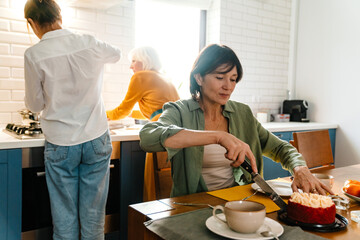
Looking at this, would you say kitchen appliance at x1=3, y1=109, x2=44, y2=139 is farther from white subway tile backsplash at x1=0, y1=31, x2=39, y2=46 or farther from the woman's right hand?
the woman's right hand

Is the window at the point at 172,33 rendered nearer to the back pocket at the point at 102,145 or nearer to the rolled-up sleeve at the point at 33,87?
the back pocket at the point at 102,145

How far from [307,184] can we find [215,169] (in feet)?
1.56

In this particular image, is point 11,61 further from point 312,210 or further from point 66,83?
point 312,210

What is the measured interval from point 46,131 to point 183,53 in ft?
6.69

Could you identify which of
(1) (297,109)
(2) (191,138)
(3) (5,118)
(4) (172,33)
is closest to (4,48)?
(3) (5,118)

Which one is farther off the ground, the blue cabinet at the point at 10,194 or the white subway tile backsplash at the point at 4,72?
the white subway tile backsplash at the point at 4,72

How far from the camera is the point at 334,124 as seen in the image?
13.1 feet

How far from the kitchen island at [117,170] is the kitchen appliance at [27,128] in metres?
0.05

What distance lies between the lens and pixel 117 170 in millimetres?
2555

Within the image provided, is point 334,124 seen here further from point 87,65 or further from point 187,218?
point 187,218

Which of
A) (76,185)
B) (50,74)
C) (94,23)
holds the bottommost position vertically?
(76,185)

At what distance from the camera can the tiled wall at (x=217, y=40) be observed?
103 inches

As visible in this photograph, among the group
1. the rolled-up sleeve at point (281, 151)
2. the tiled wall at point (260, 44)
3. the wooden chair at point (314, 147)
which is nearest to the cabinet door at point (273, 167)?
the tiled wall at point (260, 44)

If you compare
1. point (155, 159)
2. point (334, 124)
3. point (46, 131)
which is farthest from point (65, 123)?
point (334, 124)
